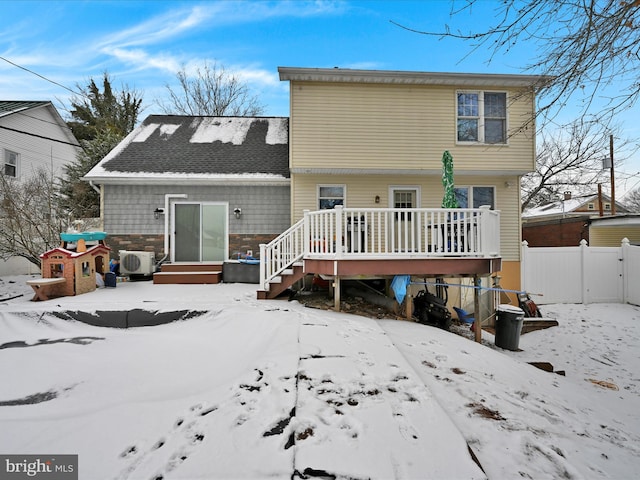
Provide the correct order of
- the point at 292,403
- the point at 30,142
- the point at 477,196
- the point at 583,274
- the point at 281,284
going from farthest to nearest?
the point at 30,142 < the point at 583,274 < the point at 477,196 < the point at 281,284 < the point at 292,403

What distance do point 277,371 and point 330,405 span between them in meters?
0.78

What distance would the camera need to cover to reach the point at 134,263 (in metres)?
8.16

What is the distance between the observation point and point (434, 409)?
95.9 inches

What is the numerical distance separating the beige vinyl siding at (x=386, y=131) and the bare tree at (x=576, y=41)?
191 inches

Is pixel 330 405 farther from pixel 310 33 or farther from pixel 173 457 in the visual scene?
pixel 310 33

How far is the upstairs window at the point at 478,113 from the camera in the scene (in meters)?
8.59

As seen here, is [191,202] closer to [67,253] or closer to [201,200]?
[201,200]

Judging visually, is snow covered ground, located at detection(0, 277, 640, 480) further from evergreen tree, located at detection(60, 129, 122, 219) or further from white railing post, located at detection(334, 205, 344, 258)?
evergreen tree, located at detection(60, 129, 122, 219)

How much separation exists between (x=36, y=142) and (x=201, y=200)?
36.3 ft

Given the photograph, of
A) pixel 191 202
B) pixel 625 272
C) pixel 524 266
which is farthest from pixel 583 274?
pixel 191 202

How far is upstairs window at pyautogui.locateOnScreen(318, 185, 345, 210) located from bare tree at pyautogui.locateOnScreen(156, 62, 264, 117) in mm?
14174

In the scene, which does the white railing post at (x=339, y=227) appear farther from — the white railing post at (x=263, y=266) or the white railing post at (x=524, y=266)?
the white railing post at (x=524, y=266)

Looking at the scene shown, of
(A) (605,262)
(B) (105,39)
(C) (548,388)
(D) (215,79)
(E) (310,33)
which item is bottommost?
(C) (548,388)

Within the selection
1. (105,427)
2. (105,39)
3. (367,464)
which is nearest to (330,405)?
(367,464)
